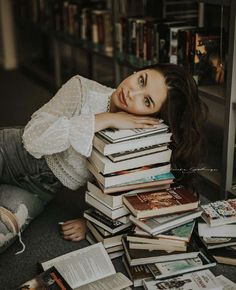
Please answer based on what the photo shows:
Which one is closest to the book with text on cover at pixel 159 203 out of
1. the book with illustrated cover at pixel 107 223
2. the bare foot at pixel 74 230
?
the book with illustrated cover at pixel 107 223

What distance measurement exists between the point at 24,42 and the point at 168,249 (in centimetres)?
363

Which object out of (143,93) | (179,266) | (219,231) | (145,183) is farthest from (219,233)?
(143,93)

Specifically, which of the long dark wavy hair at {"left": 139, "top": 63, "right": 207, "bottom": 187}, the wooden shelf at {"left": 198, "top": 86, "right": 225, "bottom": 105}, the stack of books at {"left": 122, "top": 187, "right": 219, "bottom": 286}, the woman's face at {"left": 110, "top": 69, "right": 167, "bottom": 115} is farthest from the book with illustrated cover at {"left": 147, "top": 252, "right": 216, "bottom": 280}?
the wooden shelf at {"left": 198, "top": 86, "right": 225, "bottom": 105}

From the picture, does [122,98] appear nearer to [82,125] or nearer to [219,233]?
[82,125]

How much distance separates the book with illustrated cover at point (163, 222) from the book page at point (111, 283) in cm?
17

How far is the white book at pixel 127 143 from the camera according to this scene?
1470 mm

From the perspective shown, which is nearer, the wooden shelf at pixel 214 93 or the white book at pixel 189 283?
the white book at pixel 189 283

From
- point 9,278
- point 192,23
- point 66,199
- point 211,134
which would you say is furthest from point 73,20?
point 9,278

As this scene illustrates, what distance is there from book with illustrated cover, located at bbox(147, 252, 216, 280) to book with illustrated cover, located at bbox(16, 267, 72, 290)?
0.28 metres

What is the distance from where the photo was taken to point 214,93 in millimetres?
2025

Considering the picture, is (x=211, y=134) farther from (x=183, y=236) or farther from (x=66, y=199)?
(x=183, y=236)

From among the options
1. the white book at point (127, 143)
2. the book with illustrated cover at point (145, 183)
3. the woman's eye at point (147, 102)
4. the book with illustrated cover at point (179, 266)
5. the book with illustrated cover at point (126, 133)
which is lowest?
the book with illustrated cover at point (179, 266)

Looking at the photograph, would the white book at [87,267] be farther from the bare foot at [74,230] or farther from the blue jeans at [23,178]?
the blue jeans at [23,178]

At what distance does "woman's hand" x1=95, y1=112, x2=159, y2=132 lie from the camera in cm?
152
